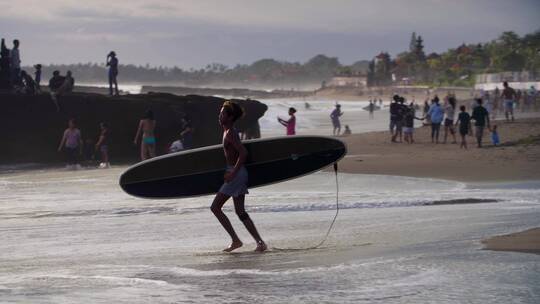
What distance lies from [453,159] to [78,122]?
34.1ft

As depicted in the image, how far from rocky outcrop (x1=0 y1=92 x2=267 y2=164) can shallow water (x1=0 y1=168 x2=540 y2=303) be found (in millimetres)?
9656

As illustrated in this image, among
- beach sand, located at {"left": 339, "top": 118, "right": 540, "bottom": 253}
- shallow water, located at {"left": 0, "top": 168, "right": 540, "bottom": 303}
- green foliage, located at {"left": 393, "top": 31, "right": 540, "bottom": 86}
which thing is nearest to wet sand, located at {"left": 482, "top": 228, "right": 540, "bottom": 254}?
shallow water, located at {"left": 0, "top": 168, "right": 540, "bottom": 303}

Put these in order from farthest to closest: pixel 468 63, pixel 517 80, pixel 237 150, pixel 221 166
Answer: pixel 468 63, pixel 517 80, pixel 221 166, pixel 237 150

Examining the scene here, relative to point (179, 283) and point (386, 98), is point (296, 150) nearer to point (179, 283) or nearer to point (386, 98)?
point (179, 283)

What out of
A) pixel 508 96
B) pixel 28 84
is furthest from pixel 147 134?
pixel 508 96

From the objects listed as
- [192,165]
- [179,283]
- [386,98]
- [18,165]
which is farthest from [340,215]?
[386,98]

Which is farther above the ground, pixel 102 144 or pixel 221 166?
pixel 221 166

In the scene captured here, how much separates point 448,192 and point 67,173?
9.69 meters

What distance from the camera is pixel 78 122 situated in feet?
83.6

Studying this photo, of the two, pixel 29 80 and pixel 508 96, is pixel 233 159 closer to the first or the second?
pixel 29 80

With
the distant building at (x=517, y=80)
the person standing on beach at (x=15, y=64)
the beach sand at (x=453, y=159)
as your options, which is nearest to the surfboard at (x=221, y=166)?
the beach sand at (x=453, y=159)

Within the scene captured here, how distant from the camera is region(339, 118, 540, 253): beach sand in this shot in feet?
56.3

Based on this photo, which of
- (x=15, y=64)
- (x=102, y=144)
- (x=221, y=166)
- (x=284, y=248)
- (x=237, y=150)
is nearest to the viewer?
(x=237, y=150)

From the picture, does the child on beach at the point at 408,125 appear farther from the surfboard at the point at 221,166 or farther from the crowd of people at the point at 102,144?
the surfboard at the point at 221,166
